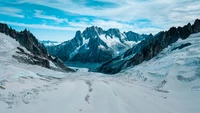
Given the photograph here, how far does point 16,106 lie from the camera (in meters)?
18.6

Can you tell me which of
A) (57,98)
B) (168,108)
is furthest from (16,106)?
(168,108)

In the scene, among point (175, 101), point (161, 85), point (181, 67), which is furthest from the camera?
point (181, 67)

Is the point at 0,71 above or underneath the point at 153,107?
above

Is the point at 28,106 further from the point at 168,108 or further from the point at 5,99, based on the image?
the point at 168,108

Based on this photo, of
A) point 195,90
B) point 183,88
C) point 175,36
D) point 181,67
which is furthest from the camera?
Answer: point 175,36

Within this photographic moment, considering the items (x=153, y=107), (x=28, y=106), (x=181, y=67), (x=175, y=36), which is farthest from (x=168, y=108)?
(x=175, y=36)

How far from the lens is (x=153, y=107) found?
21984 millimetres

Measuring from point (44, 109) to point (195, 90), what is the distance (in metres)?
21.9

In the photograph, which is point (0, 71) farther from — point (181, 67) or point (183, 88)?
point (181, 67)

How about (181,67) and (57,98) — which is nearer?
(57,98)

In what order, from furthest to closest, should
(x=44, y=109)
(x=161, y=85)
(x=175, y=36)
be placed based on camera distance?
(x=175, y=36) < (x=161, y=85) < (x=44, y=109)

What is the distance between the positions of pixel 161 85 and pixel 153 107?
16713 millimetres

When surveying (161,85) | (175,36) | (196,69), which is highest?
(175,36)

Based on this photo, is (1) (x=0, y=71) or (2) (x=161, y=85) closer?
(1) (x=0, y=71)
